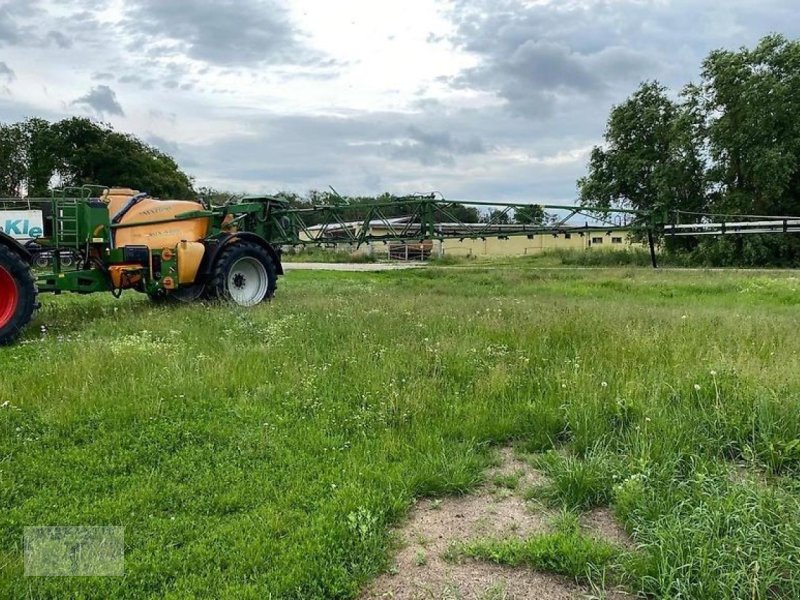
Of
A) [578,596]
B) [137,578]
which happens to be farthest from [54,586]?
[578,596]

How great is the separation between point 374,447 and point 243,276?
8.18 meters

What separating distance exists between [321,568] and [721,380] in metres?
3.74

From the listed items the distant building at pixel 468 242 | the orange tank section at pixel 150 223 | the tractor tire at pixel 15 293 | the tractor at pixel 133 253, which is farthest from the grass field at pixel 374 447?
the distant building at pixel 468 242

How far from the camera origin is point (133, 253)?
33.0 ft

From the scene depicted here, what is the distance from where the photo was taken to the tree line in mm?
31453

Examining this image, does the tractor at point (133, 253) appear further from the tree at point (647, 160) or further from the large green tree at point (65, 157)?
the large green tree at point (65, 157)

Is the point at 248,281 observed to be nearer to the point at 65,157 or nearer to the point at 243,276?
the point at 243,276

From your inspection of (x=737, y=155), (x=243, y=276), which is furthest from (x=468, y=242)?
(x=243, y=276)

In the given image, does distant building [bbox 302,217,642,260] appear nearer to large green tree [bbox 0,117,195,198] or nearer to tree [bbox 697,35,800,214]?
tree [bbox 697,35,800,214]

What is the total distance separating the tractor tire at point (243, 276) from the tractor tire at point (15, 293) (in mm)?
3268

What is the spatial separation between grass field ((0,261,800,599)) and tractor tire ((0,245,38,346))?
0.29m

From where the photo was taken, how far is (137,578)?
9.43 feet

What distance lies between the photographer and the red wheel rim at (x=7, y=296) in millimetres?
7848

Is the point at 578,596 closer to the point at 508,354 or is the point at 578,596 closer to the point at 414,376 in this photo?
the point at 414,376
